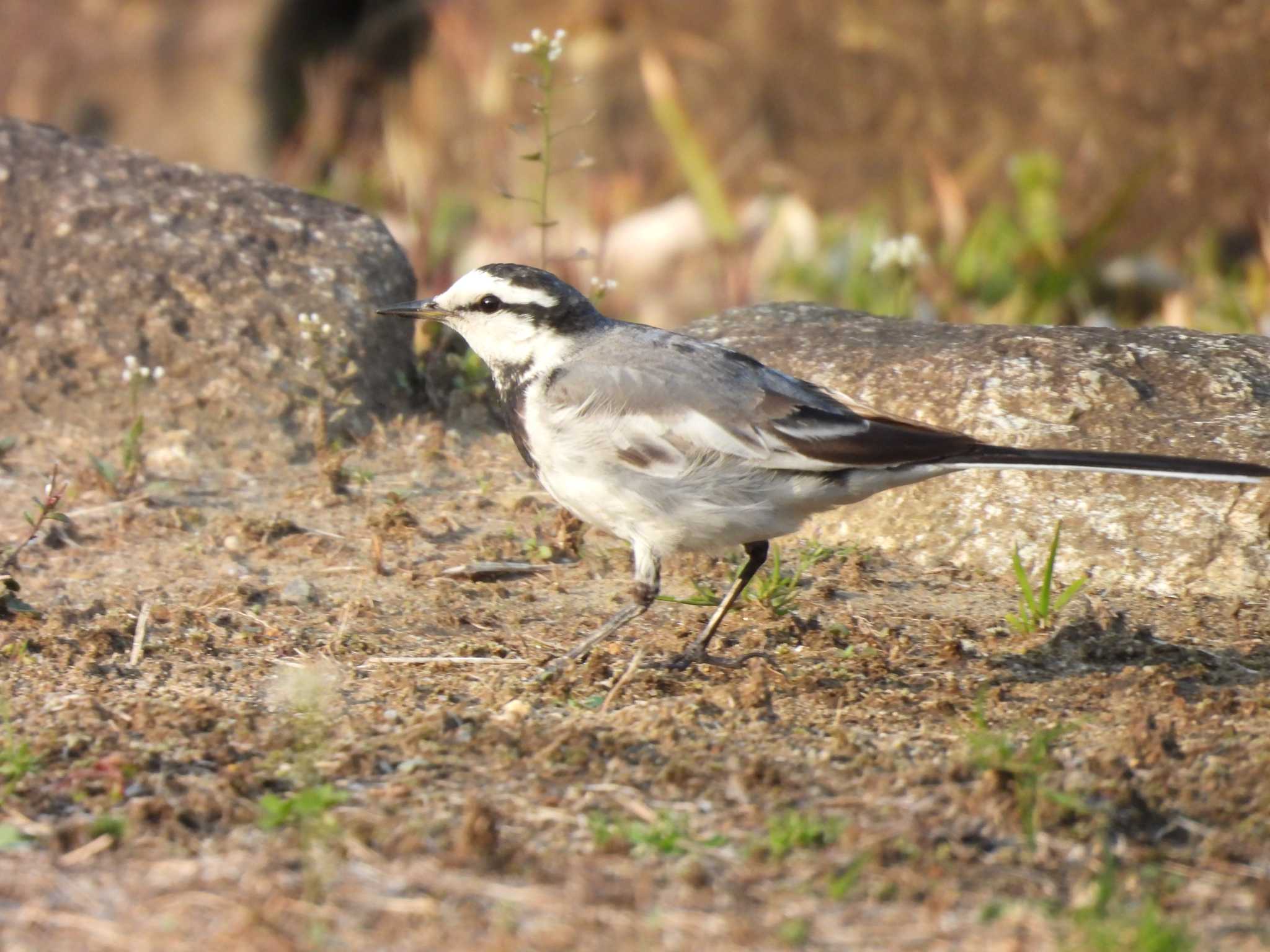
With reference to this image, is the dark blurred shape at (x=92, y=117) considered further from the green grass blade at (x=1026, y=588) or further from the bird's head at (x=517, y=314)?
the green grass blade at (x=1026, y=588)

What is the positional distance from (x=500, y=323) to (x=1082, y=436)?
6.02 ft

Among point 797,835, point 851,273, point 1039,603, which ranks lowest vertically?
point 797,835

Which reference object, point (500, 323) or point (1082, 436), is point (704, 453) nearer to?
point (500, 323)

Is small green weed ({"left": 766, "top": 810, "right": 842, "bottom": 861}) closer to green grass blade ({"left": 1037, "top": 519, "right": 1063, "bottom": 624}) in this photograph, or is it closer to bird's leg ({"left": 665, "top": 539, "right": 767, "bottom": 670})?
bird's leg ({"left": 665, "top": 539, "right": 767, "bottom": 670})

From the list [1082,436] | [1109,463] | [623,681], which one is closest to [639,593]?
[623,681]

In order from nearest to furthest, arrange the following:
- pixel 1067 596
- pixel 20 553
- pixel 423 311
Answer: pixel 1067 596 < pixel 423 311 < pixel 20 553

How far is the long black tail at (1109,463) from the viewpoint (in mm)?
3871

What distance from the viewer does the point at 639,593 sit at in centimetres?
437

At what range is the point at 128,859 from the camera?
3.14 metres

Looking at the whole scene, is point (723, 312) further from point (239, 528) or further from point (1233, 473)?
point (1233, 473)

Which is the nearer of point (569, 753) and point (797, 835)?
point (797, 835)

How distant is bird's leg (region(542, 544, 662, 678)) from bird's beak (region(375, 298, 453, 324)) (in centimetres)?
103

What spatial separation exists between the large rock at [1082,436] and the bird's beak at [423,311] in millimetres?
1307

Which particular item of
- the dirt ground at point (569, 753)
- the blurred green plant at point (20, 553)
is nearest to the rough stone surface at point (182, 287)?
the dirt ground at point (569, 753)
